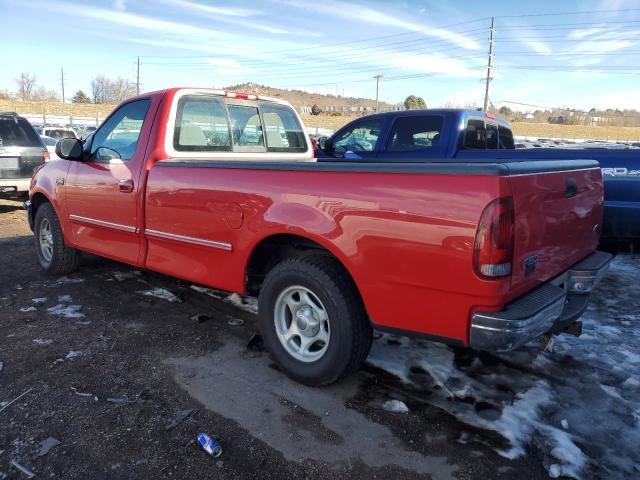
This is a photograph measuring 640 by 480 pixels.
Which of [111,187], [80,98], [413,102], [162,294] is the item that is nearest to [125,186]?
[111,187]

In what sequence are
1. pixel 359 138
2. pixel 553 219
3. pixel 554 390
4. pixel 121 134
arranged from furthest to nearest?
pixel 359 138
pixel 121 134
pixel 554 390
pixel 553 219

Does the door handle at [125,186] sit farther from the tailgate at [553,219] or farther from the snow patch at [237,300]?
the tailgate at [553,219]

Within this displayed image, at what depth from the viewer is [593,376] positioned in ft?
11.1

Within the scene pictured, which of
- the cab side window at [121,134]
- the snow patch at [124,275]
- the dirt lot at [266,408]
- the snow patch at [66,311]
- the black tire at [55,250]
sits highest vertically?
the cab side window at [121,134]

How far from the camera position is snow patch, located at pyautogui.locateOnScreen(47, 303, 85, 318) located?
4340mm

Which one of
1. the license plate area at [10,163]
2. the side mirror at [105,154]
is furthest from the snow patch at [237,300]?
the license plate area at [10,163]

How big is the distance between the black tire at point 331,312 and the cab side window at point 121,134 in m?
2.03

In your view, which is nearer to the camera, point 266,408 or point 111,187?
point 266,408

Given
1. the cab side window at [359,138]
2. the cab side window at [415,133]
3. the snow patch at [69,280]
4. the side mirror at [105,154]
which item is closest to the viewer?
the side mirror at [105,154]

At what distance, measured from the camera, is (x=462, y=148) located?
6.50 meters

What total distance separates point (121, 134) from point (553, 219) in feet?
12.3

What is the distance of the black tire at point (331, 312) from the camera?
2.93 metres

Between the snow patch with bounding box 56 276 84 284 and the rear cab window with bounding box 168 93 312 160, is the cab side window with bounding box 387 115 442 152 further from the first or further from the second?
the snow patch with bounding box 56 276 84 284

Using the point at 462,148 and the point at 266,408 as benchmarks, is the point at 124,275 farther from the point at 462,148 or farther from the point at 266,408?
the point at 462,148
